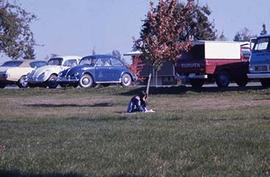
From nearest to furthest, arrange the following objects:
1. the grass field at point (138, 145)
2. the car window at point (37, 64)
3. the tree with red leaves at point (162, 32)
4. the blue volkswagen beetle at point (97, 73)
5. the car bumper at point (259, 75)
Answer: the grass field at point (138, 145) → the tree with red leaves at point (162, 32) → the car bumper at point (259, 75) → the blue volkswagen beetle at point (97, 73) → the car window at point (37, 64)

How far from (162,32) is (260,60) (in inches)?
259

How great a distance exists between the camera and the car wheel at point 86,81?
36.3 metres

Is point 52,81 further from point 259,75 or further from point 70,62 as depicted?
point 259,75

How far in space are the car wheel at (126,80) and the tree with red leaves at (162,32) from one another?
12.7 m

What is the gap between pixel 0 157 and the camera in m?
10.5

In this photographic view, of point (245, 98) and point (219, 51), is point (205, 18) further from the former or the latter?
point (245, 98)

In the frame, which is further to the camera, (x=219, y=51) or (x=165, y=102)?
(x=219, y=51)

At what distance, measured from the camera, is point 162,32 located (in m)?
24.3

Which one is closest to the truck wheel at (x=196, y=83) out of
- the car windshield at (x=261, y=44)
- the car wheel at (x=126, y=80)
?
the car windshield at (x=261, y=44)

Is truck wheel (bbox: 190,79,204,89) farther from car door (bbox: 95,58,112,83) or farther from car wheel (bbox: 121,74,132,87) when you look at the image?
car door (bbox: 95,58,112,83)

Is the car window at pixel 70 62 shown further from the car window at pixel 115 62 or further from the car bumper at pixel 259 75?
the car bumper at pixel 259 75

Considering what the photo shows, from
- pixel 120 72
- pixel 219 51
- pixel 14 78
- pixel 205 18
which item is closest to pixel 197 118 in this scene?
pixel 219 51

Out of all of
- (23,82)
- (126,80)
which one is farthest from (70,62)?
(126,80)

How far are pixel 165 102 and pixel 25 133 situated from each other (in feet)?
37.6
